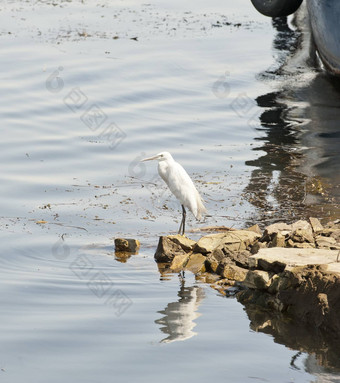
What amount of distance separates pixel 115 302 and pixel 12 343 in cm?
152

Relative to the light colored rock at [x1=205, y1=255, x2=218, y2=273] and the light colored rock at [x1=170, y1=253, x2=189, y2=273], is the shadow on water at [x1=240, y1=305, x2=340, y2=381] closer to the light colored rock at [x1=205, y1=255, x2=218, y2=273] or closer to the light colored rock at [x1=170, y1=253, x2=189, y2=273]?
the light colored rock at [x1=205, y1=255, x2=218, y2=273]

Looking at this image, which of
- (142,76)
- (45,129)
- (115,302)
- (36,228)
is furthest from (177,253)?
(142,76)

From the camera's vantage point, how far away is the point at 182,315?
Result: 9.91 metres

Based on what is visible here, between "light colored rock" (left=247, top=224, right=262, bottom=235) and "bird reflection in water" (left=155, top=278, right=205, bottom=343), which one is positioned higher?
"light colored rock" (left=247, top=224, right=262, bottom=235)

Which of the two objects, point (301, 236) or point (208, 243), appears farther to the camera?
point (208, 243)

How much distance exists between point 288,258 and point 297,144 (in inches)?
288

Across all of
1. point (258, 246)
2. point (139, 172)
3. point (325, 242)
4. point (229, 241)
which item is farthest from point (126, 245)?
point (139, 172)

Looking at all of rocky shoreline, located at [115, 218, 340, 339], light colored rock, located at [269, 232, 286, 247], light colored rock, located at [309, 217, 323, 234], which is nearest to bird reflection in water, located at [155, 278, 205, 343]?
rocky shoreline, located at [115, 218, 340, 339]

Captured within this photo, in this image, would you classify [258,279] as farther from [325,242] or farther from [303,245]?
[325,242]

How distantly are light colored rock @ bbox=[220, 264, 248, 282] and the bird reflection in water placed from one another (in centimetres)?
42

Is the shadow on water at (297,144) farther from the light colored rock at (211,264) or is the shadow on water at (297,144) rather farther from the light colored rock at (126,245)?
the light colored rock at (126,245)

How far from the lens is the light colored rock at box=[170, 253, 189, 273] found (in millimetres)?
11284

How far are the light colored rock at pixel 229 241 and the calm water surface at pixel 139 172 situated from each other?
76cm

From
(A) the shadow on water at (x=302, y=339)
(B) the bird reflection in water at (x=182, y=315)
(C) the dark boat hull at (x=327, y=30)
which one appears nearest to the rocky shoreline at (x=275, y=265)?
(A) the shadow on water at (x=302, y=339)
